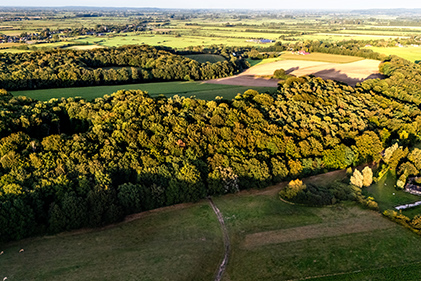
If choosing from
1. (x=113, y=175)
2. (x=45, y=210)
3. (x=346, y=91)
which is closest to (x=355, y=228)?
(x=113, y=175)

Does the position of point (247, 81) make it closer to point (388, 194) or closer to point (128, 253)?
point (388, 194)

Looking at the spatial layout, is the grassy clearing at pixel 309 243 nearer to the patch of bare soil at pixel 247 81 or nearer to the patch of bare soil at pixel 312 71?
the patch of bare soil at pixel 247 81

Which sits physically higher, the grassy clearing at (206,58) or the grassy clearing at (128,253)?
the grassy clearing at (206,58)

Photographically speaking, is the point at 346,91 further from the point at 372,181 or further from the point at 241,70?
the point at 241,70

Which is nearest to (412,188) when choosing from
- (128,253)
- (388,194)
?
(388,194)

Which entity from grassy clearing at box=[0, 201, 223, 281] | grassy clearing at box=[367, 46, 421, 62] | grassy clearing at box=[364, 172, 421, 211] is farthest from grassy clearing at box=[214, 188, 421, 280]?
grassy clearing at box=[367, 46, 421, 62]

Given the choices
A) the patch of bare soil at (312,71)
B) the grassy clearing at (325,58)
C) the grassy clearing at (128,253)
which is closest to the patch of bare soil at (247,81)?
the patch of bare soil at (312,71)
